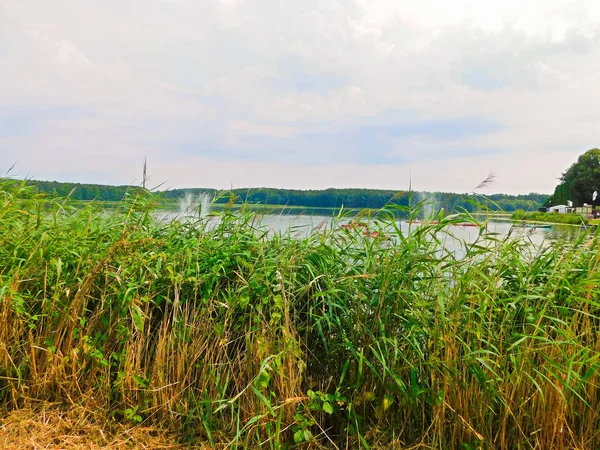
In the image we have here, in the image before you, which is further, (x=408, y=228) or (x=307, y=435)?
(x=408, y=228)

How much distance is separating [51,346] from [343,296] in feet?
5.01

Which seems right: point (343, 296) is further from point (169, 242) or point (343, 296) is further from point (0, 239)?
point (0, 239)

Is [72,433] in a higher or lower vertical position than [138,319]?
lower

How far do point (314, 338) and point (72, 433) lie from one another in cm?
126

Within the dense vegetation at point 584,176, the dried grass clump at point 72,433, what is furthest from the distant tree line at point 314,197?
the dense vegetation at point 584,176

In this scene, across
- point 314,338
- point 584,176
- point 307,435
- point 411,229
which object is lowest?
point 307,435

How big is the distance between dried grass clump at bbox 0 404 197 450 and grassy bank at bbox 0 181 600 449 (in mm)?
43

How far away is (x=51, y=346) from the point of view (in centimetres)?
226

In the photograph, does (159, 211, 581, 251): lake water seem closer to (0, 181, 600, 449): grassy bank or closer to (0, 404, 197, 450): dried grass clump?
(0, 181, 600, 449): grassy bank

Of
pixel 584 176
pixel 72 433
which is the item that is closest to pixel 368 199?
pixel 72 433

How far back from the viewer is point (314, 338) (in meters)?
2.17

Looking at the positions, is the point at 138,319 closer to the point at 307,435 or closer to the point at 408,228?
the point at 307,435

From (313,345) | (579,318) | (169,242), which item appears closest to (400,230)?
(313,345)

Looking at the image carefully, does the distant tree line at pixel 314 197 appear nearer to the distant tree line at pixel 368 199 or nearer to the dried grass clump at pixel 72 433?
the distant tree line at pixel 368 199
